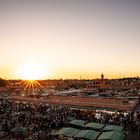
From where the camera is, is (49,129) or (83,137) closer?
(83,137)

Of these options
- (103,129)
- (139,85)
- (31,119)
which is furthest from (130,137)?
(139,85)

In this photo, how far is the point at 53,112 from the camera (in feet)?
87.7

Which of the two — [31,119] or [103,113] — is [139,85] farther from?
[31,119]

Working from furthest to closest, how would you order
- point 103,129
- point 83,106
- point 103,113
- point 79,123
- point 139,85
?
point 139,85 → point 83,106 → point 103,113 → point 79,123 → point 103,129

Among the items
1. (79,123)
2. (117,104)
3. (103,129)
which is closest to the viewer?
(103,129)

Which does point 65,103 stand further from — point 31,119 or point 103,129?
point 103,129

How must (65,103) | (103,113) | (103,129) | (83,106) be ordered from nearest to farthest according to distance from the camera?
(103,129) → (103,113) → (83,106) → (65,103)

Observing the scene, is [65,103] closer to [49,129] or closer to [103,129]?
[49,129]

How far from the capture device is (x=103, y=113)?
83.3 ft

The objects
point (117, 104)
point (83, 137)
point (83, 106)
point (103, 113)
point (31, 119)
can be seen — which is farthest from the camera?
point (83, 106)

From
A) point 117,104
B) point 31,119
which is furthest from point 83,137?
point 117,104

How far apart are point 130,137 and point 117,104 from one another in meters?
10.3

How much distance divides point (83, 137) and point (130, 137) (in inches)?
166

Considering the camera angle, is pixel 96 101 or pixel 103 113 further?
pixel 96 101
